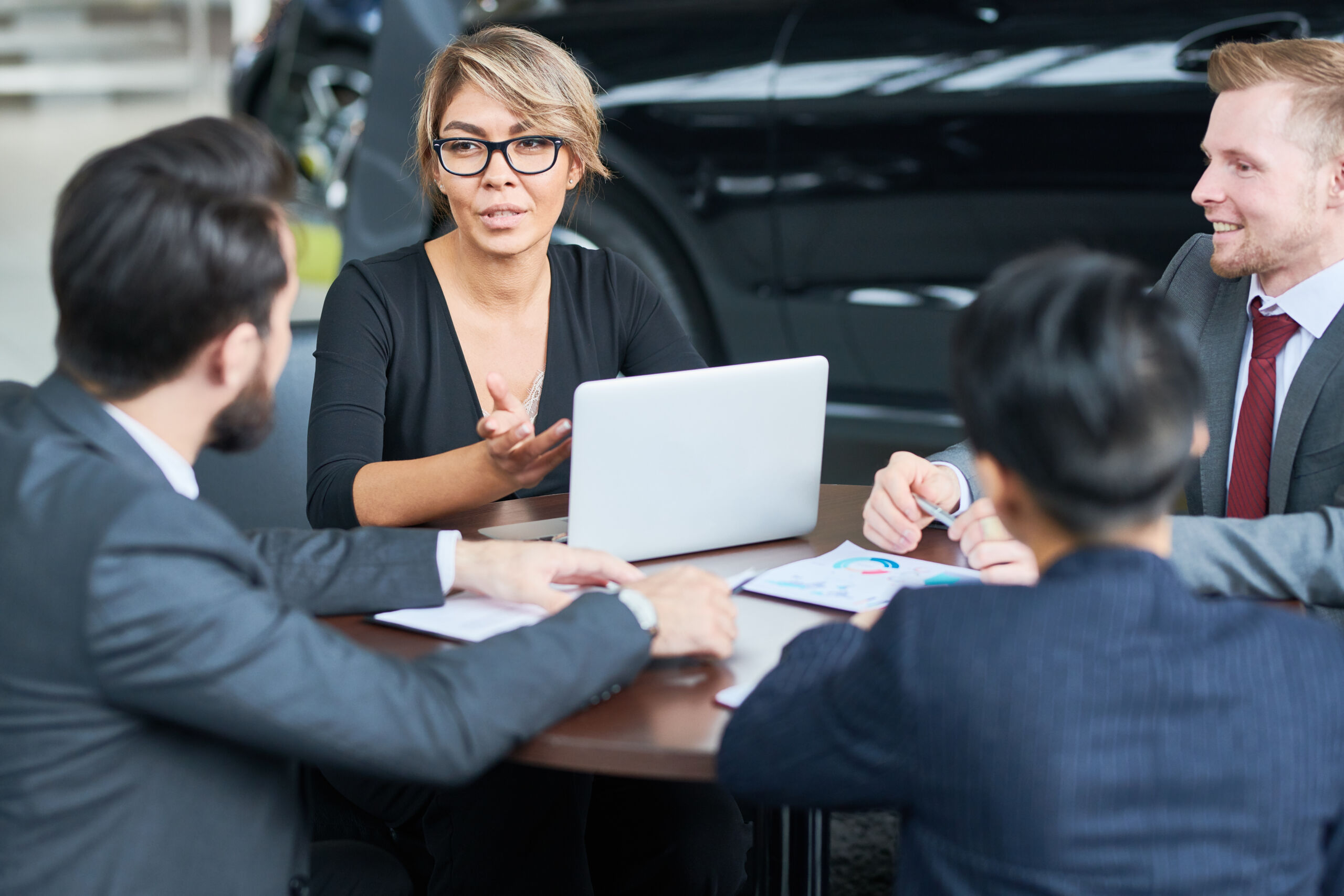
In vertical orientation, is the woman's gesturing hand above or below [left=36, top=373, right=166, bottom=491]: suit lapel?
below

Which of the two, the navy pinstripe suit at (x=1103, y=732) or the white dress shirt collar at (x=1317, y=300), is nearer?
the navy pinstripe suit at (x=1103, y=732)

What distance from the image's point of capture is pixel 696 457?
4.67ft

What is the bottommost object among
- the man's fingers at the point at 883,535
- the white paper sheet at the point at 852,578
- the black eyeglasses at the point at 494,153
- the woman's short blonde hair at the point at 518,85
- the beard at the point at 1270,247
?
the white paper sheet at the point at 852,578

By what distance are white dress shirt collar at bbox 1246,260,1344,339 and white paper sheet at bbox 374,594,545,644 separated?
104 cm

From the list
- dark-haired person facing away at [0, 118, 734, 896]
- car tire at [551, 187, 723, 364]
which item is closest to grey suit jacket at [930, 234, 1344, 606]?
dark-haired person facing away at [0, 118, 734, 896]

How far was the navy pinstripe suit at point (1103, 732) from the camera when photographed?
2.75 feet

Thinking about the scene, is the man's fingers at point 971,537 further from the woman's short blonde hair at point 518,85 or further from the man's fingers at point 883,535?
the woman's short blonde hair at point 518,85

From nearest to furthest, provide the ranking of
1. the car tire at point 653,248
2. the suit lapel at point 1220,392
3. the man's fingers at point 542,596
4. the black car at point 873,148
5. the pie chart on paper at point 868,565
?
the man's fingers at point 542,596
the pie chart on paper at point 868,565
the suit lapel at point 1220,392
the black car at point 873,148
the car tire at point 653,248

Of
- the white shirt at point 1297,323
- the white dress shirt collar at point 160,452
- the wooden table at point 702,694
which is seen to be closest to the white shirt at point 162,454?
the white dress shirt collar at point 160,452

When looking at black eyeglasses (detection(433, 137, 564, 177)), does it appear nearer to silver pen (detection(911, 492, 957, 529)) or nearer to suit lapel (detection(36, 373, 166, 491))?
A: silver pen (detection(911, 492, 957, 529))

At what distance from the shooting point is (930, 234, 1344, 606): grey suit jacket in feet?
4.50

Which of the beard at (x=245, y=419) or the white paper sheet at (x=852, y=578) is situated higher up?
the beard at (x=245, y=419)

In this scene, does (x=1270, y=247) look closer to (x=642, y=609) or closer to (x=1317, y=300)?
(x=1317, y=300)

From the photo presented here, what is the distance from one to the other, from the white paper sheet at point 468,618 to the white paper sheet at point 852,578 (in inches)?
9.8
